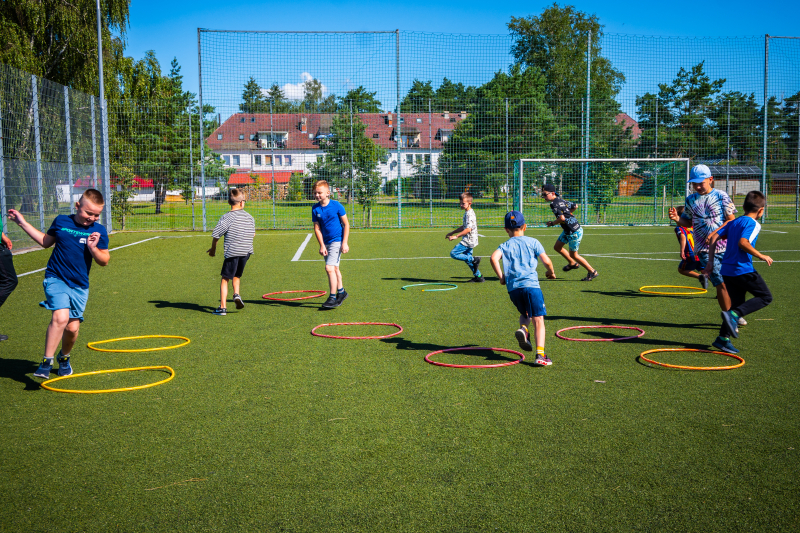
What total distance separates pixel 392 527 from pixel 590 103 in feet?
86.5

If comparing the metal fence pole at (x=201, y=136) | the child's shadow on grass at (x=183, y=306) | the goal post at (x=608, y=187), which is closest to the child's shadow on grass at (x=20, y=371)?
the child's shadow on grass at (x=183, y=306)

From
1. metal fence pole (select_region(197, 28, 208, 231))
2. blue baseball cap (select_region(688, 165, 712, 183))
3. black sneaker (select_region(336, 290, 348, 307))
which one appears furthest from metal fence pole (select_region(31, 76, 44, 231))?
blue baseball cap (select_region(688, 165, 712, 183))

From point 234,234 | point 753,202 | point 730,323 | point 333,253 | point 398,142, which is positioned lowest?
point 730,323

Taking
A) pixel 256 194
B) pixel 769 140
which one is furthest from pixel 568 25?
pixel 256 194

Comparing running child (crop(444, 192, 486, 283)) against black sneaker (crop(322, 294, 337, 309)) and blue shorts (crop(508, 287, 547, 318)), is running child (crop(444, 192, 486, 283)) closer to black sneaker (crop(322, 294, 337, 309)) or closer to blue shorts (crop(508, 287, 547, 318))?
black sneaker (crop(322, 294, 337, 309))

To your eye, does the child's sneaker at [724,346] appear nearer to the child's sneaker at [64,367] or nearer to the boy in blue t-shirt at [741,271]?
the boy in blue t-shirt at [741,271]

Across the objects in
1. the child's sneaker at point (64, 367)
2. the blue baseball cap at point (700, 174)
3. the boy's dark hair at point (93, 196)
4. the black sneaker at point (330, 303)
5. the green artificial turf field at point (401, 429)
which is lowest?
the green artificial turf field at point (401, 429)

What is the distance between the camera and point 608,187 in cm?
2739

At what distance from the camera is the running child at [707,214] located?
7930 mm

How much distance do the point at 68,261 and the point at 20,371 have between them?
1360mm

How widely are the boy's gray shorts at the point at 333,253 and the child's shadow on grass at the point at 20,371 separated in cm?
426

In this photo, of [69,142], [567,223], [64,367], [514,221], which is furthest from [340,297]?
[69,142]

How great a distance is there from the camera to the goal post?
27.0 m

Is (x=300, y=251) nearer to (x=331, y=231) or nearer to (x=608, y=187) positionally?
(x=331, y=231)
